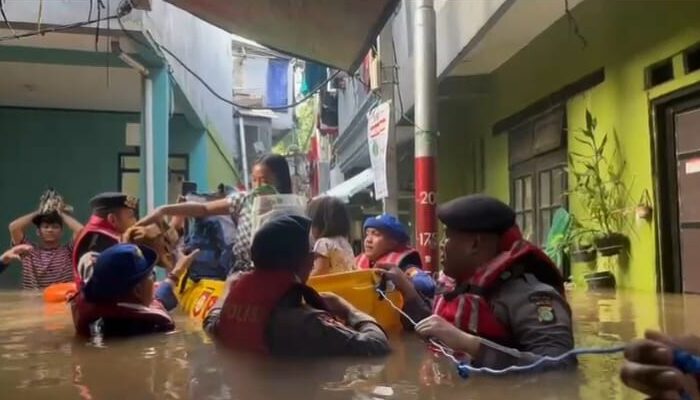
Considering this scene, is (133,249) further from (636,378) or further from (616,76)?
(616,76)

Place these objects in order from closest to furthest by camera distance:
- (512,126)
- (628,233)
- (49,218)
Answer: (628,233)
(49,218)
(512,126)

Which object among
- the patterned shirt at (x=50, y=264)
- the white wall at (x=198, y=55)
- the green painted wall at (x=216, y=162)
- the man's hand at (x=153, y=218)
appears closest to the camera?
the man's hand at (x=153, y=218)

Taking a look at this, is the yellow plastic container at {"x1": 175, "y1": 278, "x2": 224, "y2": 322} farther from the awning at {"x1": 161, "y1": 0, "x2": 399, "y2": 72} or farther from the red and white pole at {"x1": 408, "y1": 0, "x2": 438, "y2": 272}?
the red and white pole at {"x1": 408, "y1": 0, "x2": 438, "y2": 272}

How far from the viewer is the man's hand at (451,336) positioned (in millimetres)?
3055

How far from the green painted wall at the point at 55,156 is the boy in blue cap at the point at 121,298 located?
29.4ft

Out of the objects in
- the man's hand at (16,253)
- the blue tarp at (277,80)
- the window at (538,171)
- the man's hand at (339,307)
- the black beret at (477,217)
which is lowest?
the man's hand at (339,307)

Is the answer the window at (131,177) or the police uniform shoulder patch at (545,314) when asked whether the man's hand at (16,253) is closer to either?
the window at (131,177)

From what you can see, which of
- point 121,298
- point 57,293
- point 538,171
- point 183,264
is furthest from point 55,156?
point 121,298

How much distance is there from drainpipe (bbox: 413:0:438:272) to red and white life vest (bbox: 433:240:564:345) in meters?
5.13

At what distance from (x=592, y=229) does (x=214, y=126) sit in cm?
1026

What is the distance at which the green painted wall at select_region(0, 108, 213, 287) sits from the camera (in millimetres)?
13359

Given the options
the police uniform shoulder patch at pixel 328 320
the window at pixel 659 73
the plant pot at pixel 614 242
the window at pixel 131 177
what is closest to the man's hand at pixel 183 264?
the police uniform shoulder patch at pixel 328 320

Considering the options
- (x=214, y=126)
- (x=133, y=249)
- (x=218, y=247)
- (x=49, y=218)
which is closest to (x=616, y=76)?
(x=218, y=247)

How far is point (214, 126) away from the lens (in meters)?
17.0
